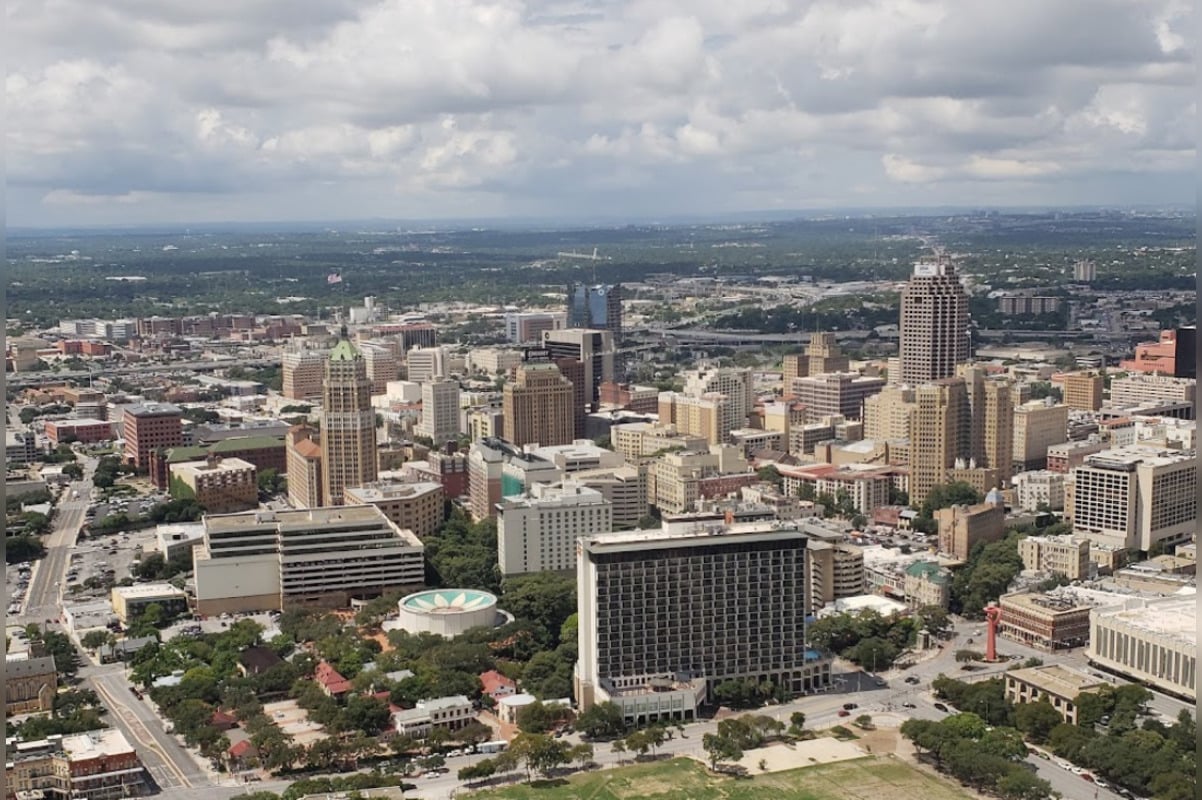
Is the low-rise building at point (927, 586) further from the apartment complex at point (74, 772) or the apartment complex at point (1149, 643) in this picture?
the apartment complex at point (74, 772)

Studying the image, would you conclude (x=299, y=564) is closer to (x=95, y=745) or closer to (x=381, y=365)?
(x=95, y=745)

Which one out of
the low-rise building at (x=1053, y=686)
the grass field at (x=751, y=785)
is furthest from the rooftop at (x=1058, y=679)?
the grass field at (x=751, y=785)

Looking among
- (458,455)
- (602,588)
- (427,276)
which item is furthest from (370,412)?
(427,276)

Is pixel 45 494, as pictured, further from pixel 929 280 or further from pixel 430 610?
pixel 929 280

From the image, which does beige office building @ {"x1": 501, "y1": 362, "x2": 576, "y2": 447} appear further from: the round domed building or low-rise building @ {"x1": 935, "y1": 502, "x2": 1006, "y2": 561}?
the round domed building

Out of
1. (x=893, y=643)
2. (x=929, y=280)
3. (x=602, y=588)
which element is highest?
(x=929, y=280)

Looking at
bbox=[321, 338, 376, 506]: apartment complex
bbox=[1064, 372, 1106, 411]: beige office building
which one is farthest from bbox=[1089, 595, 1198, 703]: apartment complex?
bbox=[1064, 372, 1106, 411]: beige office building
